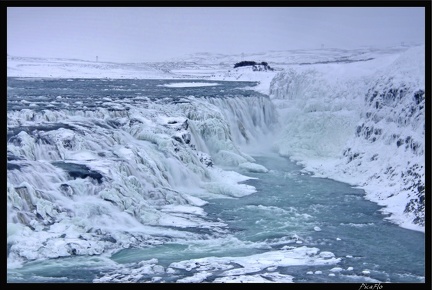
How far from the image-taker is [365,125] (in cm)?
1764

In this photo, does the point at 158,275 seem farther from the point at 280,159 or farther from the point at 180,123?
the point at 280,159

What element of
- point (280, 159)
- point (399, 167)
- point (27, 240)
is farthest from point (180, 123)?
point (27, 240)

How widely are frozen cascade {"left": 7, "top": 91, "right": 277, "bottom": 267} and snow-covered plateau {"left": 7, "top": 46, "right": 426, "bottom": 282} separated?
28 mm

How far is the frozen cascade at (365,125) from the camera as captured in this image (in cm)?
1412

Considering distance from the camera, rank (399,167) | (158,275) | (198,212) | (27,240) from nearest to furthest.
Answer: (158,275) → (27,240) → (198,212) → (399,167)

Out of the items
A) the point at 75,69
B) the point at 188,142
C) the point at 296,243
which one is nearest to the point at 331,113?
the point at 188,142

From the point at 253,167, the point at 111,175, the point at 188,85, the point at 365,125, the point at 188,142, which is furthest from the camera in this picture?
the point at 188,85

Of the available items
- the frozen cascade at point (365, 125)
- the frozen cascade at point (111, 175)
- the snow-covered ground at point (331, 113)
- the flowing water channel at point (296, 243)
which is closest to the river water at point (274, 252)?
the flowing water channel at point (296, 243)

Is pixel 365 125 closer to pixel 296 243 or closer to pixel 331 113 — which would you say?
pixel 331 113

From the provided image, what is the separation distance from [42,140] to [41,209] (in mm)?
2591

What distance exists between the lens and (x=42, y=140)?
1295 centimetres

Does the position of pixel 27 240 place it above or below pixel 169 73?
below

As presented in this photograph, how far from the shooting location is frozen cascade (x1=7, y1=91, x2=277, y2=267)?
10383mm

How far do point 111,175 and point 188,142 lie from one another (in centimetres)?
371
